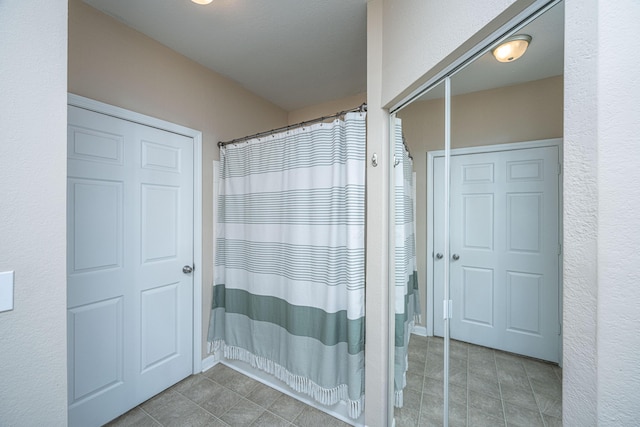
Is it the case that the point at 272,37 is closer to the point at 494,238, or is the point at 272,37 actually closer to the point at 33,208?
the point at 33,208

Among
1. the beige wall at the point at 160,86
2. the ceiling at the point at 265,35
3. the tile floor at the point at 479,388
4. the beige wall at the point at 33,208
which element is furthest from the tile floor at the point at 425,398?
the ceiling at the point at 265,35

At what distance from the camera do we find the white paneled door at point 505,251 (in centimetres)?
72

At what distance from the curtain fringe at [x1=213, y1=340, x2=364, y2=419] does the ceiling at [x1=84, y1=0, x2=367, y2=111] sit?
2401mm

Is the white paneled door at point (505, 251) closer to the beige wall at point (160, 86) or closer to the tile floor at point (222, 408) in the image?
the tile floor at point (222, 408)

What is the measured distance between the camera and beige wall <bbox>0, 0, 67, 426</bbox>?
0.74 m

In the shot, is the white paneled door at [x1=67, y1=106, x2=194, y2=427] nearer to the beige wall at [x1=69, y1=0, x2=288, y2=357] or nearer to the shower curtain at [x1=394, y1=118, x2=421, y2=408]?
the beige wall at [x1=69, y1=0, x2=288, y2=357]

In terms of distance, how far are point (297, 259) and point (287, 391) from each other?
1.03 meters

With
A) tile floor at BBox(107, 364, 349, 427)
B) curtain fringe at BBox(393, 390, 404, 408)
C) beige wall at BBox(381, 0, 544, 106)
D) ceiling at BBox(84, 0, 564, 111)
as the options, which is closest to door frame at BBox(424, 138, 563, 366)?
ceiling at BBox(84, 0, 564, 111)

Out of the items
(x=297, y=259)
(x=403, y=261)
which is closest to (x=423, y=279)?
(x=403, y=261)

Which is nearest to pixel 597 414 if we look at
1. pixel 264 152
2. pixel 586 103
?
pixel 586 103

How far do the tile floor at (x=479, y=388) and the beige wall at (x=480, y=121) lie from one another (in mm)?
243

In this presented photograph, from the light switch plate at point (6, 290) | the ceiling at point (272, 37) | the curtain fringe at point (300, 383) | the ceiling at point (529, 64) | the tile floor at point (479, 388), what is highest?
the ceiling at point (272, 37)

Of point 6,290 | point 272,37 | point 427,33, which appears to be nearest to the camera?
point 6,290

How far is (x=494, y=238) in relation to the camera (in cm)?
97
